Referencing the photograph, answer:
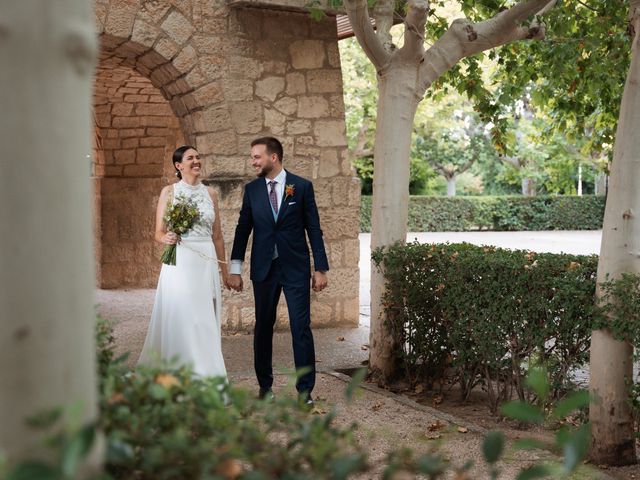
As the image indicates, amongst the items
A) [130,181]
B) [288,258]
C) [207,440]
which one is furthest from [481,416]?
[130,181]

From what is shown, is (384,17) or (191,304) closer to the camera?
(191,304)

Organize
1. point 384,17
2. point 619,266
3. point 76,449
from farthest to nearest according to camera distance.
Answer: point 384,17
point 619,266
point 76,449

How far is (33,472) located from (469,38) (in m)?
6.27

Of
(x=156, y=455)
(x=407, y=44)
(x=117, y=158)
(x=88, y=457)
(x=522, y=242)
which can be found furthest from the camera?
(x=522, y=242)

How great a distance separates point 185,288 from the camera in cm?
611

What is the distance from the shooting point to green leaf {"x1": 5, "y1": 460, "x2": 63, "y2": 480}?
1.43 meters

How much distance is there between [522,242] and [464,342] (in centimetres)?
2115

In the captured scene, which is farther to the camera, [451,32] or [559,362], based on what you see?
[451,32]

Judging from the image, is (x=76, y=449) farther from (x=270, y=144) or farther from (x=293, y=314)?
(x=270, y=144)

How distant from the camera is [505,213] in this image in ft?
116

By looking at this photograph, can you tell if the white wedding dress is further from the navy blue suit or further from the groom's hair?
the groom's hair

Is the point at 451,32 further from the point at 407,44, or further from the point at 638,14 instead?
the point at 638,14

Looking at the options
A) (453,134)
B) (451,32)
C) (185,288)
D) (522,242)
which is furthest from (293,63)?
(453,134)

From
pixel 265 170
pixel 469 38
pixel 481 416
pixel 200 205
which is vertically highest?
pixel 469 38
